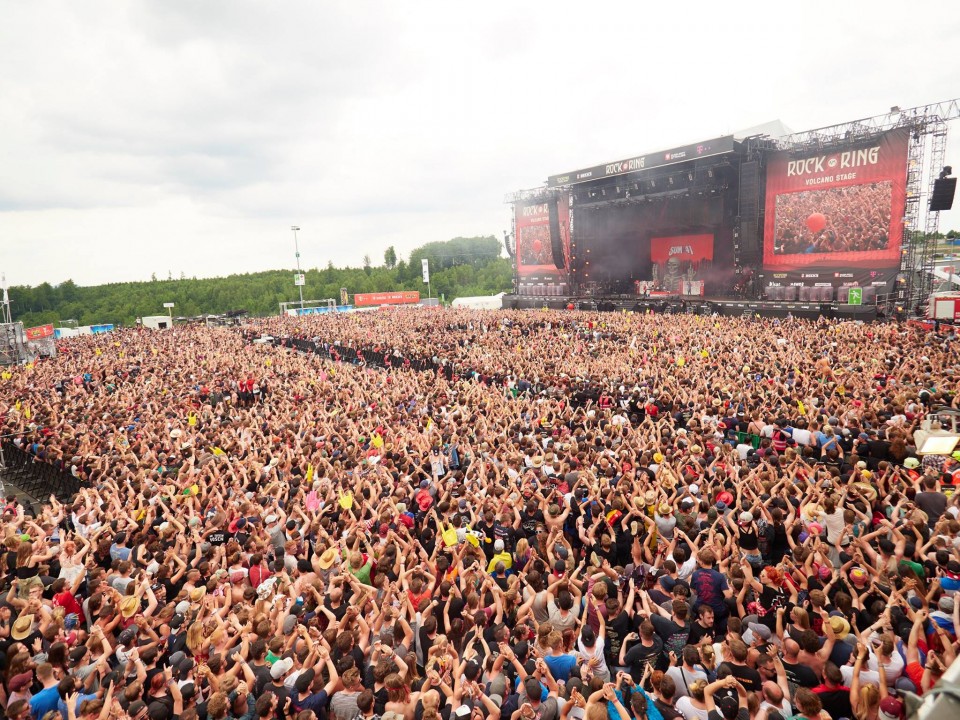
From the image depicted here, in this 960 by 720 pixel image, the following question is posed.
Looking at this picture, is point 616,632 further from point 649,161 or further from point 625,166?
point 625,166

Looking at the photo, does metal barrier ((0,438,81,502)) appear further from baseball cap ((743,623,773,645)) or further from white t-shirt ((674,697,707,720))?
baseball cap ((743,623,773,645))

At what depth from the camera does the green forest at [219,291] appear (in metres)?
75.3

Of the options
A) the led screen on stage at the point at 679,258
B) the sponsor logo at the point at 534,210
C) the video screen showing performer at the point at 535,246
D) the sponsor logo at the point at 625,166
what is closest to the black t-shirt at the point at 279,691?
the sponsor logo at the point at 625,166

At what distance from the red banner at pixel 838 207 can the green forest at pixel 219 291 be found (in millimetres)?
49926

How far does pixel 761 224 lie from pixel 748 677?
30.1m

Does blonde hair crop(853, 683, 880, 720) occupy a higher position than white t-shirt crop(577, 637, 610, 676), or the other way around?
blonde hair crop(853, 683, 880, 720)

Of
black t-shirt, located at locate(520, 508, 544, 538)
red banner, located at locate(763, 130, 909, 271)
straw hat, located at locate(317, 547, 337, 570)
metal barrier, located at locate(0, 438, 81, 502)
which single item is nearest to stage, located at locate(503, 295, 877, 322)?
red banner, located at locate(763, 130, 909, 271)

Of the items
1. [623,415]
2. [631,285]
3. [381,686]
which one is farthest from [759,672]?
[631,285]

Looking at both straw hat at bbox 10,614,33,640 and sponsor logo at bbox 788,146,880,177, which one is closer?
straw hat at bbox 10,614,33,640

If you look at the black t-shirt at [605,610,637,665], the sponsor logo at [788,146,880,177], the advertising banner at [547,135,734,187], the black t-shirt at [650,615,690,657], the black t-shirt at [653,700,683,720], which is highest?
the advertising banner at [547,135,734,187]

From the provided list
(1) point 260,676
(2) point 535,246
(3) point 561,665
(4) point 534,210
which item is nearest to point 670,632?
(3) point 561,665

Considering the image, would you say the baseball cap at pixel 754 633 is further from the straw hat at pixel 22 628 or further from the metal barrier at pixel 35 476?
the metal barrier at pixel 35 476

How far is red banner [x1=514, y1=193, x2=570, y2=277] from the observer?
132 ft

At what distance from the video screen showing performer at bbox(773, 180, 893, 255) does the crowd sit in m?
14.9
